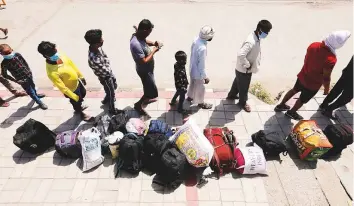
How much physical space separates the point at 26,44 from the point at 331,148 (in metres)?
9.43

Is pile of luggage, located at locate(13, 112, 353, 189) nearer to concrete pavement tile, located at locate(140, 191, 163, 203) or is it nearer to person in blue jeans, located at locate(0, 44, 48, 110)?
concrete pavement tile, located at locate(140, 191, 163, 203)

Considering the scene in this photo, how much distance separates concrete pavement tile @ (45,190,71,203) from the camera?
14.8 feet

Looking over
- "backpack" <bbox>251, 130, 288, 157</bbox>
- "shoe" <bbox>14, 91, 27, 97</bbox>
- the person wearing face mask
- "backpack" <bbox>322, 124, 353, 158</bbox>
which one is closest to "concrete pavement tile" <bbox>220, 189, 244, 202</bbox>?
"backpack" <bbox>251, 130, 288, 157</bbox>

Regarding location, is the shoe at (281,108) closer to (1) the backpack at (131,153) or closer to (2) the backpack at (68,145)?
(1) the backpack at (131,153)

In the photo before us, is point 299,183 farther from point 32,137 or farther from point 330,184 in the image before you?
point 32,137

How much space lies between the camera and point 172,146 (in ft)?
16.0

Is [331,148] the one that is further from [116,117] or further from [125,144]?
[116,117]

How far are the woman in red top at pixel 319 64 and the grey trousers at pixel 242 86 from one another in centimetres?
103

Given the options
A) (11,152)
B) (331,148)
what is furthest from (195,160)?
(11,152)

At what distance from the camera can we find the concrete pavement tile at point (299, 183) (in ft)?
15.1

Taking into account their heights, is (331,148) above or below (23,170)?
above

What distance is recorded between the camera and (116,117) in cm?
538

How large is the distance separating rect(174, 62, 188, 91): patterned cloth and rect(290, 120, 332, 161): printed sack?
7.88 ft

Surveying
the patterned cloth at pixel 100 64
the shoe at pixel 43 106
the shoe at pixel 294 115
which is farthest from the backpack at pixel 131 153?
the shoe at pixel 294 115
